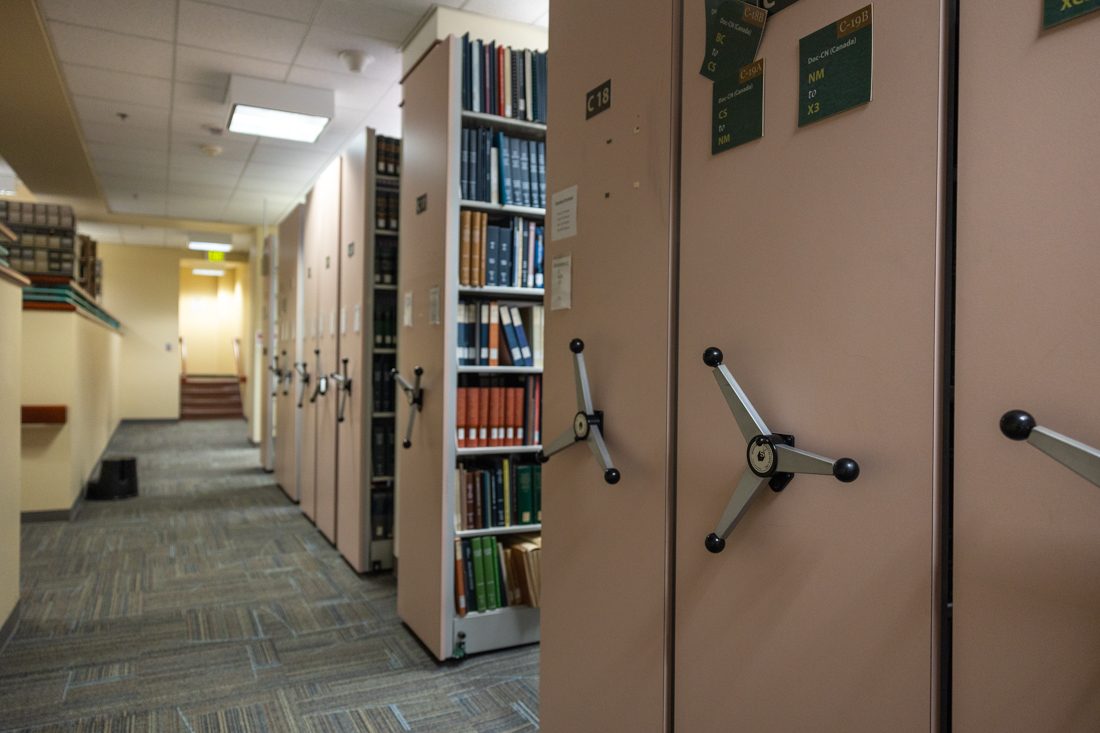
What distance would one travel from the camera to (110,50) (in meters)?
4.35

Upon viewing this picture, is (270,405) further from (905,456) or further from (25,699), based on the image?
(905,456)

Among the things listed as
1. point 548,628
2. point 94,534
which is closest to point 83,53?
point 94,534

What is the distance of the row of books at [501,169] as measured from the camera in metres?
2.82

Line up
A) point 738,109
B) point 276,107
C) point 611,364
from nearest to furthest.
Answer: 1. point 738,109
2. point 611,364
3. point 276,107

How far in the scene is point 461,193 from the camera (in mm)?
2807

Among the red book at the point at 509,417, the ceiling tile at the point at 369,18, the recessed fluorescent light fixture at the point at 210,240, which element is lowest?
the red book at the point at 509,417

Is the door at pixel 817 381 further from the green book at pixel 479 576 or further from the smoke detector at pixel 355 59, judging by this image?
the smoke detector at pixel 355 59

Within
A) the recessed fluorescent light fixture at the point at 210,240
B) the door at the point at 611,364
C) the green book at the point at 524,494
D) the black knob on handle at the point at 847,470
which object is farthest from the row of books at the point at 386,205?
the recessed fluorescent light fixture at the point at 210,240

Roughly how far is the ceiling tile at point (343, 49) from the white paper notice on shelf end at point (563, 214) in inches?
118

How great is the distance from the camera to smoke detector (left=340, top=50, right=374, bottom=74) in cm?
431

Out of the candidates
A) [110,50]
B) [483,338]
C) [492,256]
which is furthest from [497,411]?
[110,50]

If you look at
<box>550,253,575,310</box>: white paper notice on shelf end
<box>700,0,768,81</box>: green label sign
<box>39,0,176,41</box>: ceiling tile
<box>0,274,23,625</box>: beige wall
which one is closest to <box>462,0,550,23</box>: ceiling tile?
<box>39,0,176,41</box>: ceiling tile

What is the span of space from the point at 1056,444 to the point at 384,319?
11.9 feet

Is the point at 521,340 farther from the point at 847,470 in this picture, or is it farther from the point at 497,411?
the point at 847,470
